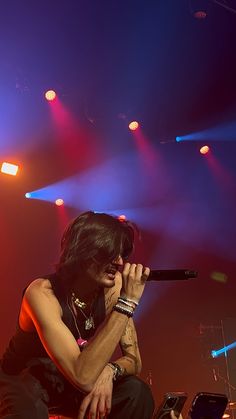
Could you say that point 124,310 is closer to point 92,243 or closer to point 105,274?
point 105,274

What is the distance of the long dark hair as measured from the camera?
223 centimetres

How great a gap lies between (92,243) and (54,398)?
730mm

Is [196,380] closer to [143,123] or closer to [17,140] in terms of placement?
[143,123]

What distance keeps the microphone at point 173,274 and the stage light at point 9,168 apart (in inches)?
177

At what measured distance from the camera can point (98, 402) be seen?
1899 millimetres

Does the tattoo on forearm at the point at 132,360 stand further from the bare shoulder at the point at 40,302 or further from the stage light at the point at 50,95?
the stage light at the point at 50,95

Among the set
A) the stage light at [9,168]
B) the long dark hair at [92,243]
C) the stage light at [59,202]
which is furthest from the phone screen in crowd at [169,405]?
the stage light at [59,202]

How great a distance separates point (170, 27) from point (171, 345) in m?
4.52

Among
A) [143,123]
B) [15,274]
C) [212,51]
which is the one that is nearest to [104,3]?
[212,51]

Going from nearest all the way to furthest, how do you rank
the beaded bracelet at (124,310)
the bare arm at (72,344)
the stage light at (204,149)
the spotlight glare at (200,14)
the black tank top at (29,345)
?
the bare arm at (72,344), the beaded bracelet at (124,310), the black tank top at (29,345), the spotlight glare at (200,14), the stage light at (204,149)

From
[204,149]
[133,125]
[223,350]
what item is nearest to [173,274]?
[223,350]

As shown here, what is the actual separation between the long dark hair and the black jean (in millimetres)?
476

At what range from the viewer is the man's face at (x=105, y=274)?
2229mm

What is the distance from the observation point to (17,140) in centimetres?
629
